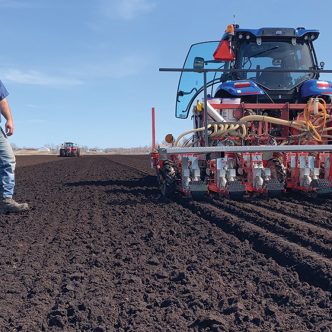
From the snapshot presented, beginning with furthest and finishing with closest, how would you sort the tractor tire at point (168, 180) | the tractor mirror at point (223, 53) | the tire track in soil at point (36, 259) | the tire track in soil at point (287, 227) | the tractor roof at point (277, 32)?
the tractor roof at point (277, 32)
the tractor tire at point (168, 180)
the tractor mirror at point (223, 53)
the tire track in soil at point (287, 227)
the tire track in soil at point (36, 259)

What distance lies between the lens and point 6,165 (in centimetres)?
600

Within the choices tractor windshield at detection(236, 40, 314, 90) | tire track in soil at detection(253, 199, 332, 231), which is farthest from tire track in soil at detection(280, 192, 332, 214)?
tractor windshield at detection(236, 40, 314, 90)

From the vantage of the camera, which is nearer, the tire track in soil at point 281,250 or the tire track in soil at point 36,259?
the tire track in soil at point 36,259

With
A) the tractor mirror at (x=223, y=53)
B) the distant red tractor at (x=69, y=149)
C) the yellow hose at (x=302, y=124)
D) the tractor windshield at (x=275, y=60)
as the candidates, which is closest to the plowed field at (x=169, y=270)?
the yellow hose at (x=302, y=124)

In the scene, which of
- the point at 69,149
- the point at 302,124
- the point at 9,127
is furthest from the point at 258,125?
the point at 69,149

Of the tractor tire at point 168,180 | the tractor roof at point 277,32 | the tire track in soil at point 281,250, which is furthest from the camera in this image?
the tractor roof at point 277,32

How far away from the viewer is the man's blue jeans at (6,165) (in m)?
5.94

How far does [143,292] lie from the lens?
3191mm

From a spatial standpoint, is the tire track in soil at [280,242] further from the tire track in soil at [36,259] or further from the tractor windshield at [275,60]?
the tractor windshield at [275,60]

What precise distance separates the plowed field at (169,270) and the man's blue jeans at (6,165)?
382 mm

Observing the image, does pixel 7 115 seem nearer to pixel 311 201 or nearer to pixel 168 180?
pixel 168 180

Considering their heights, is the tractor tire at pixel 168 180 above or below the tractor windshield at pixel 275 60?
below

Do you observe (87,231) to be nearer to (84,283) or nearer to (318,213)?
(84,283)

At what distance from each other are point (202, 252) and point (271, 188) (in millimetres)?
3395
